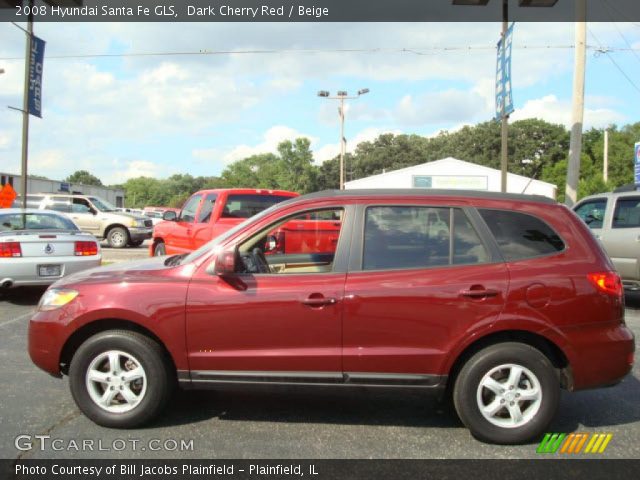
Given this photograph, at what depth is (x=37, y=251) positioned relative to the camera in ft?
27.1

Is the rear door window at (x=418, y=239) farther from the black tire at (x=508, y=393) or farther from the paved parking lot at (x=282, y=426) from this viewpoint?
the paved parking lot at (x=282, y=426)

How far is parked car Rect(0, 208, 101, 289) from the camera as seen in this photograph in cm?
807

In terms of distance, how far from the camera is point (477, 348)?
3.78 m

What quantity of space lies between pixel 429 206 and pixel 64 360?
2.92 metres

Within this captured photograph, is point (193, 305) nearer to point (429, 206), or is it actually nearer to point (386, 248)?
point (386, 248)

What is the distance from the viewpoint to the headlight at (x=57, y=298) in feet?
13.0

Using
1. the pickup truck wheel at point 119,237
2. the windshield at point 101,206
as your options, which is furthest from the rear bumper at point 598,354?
the windshield at point 101,206

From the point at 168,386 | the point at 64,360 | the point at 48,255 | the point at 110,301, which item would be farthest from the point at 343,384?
the point at 48,255

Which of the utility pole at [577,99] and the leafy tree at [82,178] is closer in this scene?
the utility pole at [577,99]

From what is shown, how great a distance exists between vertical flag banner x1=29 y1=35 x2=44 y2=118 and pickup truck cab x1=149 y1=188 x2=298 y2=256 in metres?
10.4

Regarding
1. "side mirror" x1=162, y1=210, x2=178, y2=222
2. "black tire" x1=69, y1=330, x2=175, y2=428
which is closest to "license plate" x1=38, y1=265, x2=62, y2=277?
"side mirror" x1=162, y1=210, x2=178, y2=222

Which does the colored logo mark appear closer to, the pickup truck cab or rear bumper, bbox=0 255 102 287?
the pickup truck cab

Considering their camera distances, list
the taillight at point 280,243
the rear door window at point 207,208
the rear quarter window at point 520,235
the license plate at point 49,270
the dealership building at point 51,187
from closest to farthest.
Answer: the rear quarter window at point 520,235, the taillight at point 280,243, the license plate at point 49,270, the rear door window at point 207,208, the dealership building at point 51,187

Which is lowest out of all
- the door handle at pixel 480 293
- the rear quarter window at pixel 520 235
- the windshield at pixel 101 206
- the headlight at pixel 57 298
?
the headlight at pixel 57 298
